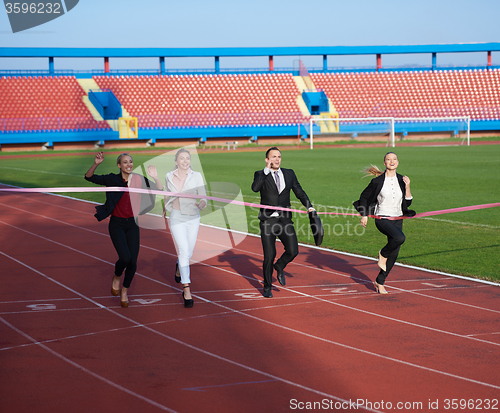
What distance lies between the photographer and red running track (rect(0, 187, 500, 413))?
15.6 ft

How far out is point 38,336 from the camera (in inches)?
248

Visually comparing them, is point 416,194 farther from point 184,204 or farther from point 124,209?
point 124,209

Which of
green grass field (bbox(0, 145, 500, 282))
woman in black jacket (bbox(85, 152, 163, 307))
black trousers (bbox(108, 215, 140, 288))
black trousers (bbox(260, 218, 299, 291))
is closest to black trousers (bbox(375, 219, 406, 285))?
black trousers (bbox(260, 218, 299, 291))

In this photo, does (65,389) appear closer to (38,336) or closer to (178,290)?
(38,336)

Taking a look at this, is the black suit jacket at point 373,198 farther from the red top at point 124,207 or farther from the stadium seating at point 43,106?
the stadium seating at point 43,106

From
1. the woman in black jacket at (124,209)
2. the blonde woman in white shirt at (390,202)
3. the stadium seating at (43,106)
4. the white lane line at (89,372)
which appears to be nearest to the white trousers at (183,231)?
the woman in black jacket at (124,209)

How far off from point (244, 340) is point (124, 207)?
2123 mm

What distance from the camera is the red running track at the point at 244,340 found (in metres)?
4.77

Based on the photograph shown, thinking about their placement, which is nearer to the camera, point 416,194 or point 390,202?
point 390,202

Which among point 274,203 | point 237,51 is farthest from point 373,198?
point 237,51

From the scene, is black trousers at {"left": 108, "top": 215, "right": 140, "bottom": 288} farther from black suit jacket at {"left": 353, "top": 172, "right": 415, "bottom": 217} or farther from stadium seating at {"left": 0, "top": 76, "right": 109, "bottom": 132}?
stadium seating at {"left": 0, "top": 76, "right": 109, "bottom": 132}

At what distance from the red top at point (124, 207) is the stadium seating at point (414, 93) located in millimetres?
51502

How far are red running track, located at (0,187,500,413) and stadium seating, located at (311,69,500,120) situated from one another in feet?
163

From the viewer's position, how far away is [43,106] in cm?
5006
